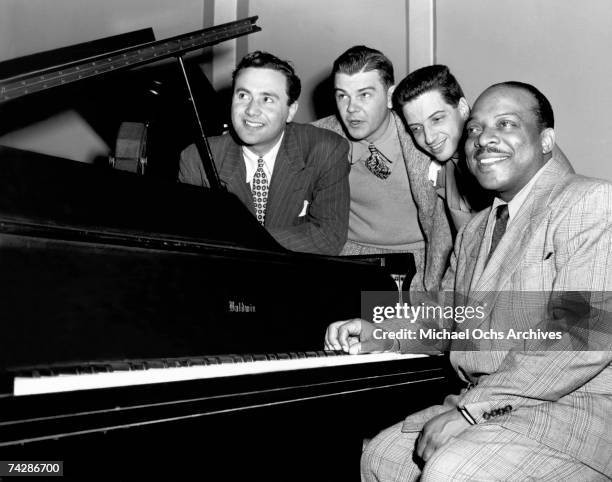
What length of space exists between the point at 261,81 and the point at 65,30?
218 centimetres

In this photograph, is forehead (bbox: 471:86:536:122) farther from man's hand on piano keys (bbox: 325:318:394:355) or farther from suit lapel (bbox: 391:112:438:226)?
suit lapel (bbox: 391:112:438:226)

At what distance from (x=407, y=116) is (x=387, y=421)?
1.55 metres

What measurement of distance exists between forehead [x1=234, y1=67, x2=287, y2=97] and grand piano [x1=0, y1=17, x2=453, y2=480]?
2.24 feet

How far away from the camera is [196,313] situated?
1.76 metres

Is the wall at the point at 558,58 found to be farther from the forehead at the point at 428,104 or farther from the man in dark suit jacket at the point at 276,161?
the man in dark suit jacket at the point at 276,161

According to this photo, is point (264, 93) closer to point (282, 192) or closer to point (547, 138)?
point (282, 192)

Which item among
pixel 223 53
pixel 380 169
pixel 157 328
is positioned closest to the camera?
pixel 157 328

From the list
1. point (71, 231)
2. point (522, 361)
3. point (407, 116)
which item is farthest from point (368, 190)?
point (71, 231)

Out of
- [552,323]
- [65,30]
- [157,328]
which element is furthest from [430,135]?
[65,30]

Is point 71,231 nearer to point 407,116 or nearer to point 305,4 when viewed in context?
point 407,116

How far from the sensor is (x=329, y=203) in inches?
115

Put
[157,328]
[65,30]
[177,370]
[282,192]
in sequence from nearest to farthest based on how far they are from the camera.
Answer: [177,370]
[157,328]
[282,192]
[65,30]

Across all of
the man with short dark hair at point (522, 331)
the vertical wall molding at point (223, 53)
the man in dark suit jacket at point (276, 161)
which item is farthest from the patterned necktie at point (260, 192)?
the vertical wall molding at point (223, 53)

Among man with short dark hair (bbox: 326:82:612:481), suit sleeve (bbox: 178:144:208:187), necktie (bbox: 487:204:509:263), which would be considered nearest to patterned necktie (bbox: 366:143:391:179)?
suit sleeve (bbox: 178:144:208:187)
